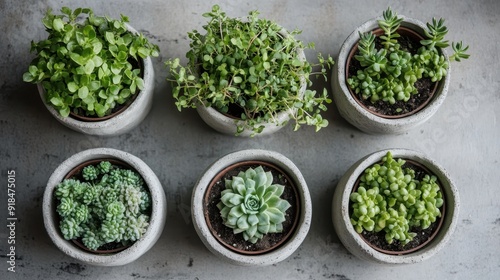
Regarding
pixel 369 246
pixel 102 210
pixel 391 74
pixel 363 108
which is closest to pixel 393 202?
pixel 369 246

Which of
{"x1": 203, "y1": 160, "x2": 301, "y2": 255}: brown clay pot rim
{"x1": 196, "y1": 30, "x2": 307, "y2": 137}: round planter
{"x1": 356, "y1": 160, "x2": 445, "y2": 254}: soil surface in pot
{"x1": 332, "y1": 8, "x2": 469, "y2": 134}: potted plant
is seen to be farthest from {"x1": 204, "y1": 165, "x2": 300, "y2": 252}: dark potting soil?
{"x1": 332, "y1": 8, "x2": 469, "y2": 134}: potted plant

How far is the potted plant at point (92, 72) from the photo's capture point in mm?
2023

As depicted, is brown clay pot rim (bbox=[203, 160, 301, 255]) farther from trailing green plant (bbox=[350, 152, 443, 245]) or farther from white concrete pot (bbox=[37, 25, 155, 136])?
white concrete pot (bbox=[37, 25, 155, 136])

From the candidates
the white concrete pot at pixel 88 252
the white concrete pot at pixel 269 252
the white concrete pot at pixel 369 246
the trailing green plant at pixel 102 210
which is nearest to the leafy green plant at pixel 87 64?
the white concrete pot at pixel 88 252

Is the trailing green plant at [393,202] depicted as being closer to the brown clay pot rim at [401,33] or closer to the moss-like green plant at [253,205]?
Result: the brown clay pot rim at [401,33]

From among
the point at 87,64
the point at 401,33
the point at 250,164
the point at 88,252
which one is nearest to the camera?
the point at 87,64

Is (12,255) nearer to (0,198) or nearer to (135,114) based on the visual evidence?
(0,198)

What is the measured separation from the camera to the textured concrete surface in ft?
7.83

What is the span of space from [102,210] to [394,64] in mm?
1216

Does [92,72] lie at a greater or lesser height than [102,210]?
greater

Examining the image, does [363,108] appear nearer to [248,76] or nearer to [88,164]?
[248,76]

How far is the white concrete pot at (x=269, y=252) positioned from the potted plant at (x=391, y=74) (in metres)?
0.36

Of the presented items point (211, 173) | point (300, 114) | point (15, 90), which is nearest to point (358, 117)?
point (300, 114)

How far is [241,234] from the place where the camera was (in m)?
2.16
